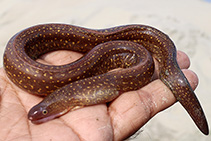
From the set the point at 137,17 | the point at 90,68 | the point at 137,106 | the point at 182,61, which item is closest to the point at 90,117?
the point at 137,106

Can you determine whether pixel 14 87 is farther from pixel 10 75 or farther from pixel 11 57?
pixel 11 57

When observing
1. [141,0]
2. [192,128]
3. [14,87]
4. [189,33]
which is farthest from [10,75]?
[141,0]

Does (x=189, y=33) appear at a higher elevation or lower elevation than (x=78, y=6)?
lower

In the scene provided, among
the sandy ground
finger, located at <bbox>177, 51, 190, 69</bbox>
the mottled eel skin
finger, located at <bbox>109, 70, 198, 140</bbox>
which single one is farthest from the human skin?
the sandy ground

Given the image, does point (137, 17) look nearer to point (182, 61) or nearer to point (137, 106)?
point (182, 61)

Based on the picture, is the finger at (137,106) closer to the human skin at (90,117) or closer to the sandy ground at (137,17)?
the human skin at (90,117)

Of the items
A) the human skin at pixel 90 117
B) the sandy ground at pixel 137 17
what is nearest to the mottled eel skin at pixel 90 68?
the human skin at pixel 90 117
